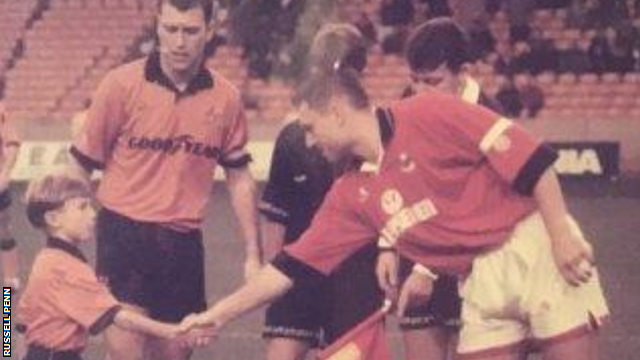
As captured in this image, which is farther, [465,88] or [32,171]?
[32,171]

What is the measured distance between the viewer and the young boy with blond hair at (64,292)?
5.71m

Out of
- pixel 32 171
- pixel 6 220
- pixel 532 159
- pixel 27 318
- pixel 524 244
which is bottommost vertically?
pixel 32 171

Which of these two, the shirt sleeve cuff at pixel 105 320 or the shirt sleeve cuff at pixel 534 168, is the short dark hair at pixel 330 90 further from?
the shirt sleeve cuff at pixel 105 320

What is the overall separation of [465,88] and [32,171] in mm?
16045

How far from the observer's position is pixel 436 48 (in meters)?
5.88

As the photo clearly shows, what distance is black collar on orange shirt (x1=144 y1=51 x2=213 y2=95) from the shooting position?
6.02 m

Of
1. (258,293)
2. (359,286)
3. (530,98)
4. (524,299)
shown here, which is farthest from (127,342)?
(530,98)

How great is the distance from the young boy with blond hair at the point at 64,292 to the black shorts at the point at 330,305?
0.68 meters

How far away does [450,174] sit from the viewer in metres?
4.85

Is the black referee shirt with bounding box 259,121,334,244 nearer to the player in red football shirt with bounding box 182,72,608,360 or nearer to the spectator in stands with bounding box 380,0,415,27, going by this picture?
the player in red football shirt with bounding box 182,72,608,360

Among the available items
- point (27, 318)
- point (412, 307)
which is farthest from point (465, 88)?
point (27, 318)

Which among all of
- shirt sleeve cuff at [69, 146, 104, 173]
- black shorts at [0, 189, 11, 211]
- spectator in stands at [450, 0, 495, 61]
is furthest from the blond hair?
spectator in stands at [450, 0, 495, 61]

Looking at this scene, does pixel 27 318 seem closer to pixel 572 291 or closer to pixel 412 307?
pixel 412 307

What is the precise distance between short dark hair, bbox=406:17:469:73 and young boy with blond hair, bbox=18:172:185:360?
1.45 metres
